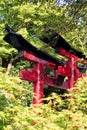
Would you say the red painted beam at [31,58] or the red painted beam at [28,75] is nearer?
the red painted beam at [28,75]

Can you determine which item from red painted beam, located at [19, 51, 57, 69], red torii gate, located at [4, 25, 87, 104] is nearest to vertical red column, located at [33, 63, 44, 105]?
red torii gate, located at [4, 25, 87, 104]

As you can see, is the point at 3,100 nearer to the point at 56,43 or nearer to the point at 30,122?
the point at 30,122

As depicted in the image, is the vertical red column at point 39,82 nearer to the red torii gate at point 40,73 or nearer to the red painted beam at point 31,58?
the red torii gate at point 40,73

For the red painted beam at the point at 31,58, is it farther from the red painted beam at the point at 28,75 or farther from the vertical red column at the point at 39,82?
the red painted beam at the point at 28,75

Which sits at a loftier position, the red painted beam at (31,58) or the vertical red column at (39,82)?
the red painted beam at (31,58)

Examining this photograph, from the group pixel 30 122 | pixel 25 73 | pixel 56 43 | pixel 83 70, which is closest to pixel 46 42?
pixel 56 43

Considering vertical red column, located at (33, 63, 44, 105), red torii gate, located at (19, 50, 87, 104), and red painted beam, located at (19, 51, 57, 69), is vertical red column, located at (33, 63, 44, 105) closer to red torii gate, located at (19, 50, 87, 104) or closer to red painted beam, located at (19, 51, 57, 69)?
red torii gate, located at (19, 50, 87, 104)

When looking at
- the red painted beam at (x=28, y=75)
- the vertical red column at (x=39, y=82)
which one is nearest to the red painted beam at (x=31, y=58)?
the vertical red column at (x=39, y=82)

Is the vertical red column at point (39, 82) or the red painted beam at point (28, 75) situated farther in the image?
the vertical red column at point (39, 82)

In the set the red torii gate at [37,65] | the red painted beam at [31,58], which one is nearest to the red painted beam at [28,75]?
the red torii gate at [37,65]

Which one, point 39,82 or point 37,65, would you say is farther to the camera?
point 37,65

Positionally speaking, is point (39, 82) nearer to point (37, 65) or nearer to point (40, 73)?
point (40, 73)

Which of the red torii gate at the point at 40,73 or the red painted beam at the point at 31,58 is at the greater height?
the red painted beam at the point at 31,58

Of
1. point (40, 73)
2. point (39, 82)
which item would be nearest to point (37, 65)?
point (40, 73)
